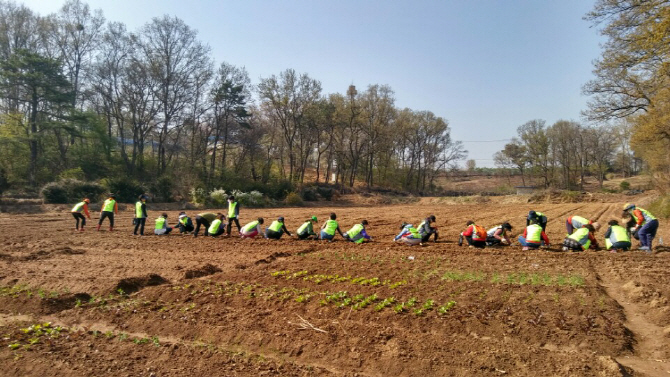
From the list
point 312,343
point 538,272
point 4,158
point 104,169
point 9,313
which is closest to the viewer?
point 312,343

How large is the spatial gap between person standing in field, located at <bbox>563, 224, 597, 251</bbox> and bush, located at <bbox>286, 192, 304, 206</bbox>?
2657 centimetres

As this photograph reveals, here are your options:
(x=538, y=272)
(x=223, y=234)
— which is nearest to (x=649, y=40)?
(x=538, y=272)

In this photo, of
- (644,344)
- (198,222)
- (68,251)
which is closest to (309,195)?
(198,222)

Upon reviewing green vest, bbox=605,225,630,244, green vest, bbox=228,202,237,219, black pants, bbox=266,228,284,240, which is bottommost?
black pants, bbox=266,228,284,240

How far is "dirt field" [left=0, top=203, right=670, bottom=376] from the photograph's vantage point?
459 cm

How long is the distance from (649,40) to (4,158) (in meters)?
35.3

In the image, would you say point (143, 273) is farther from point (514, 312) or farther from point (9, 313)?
point (514, 312)

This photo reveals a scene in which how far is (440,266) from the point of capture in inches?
358

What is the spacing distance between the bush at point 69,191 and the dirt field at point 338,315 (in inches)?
652

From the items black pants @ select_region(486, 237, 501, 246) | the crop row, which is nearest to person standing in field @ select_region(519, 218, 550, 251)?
black pants @ select_region(486, 237, 501, 246)

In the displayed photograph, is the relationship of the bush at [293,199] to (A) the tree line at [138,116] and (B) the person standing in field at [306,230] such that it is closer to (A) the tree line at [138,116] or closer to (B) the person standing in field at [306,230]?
(A) the tree line at [138,116]

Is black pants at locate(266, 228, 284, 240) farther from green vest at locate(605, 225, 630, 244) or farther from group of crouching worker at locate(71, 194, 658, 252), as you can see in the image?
green vest at locate(605, 225, 630, 244)

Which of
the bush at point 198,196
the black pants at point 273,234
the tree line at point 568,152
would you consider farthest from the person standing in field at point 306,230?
the tree line at point 568,152

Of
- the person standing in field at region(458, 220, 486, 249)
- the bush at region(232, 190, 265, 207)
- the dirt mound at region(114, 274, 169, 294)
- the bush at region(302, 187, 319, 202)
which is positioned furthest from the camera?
the bush at region(302, 187, 319, 202)
